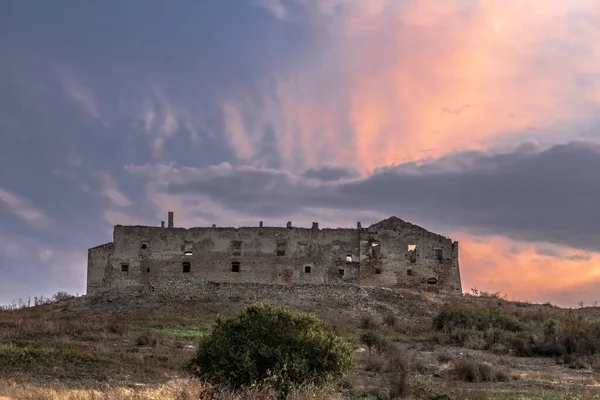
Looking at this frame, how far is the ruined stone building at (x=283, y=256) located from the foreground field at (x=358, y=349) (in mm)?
4167

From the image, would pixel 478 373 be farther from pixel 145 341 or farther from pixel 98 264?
pixel 98 264

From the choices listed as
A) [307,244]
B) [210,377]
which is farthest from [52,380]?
[307,244]

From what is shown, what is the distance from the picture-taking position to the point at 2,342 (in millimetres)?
27500

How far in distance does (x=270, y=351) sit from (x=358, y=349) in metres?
15.0

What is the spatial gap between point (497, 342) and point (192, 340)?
14.8 m

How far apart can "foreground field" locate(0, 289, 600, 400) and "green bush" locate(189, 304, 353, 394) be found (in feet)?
2.01

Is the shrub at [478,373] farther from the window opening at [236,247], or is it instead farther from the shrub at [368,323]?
the window opening at [236,247]

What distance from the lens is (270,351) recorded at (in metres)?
16.0

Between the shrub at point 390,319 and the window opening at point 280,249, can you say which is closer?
the shrub at point 390,319

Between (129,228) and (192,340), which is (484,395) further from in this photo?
(129,228)

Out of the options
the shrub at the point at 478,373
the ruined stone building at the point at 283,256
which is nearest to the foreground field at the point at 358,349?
the shrub at the point at 478,373

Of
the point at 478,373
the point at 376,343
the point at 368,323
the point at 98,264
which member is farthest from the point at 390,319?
the point at 98,264

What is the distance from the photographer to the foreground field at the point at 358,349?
17781 millimetres

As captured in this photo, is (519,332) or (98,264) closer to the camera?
(519,332)
